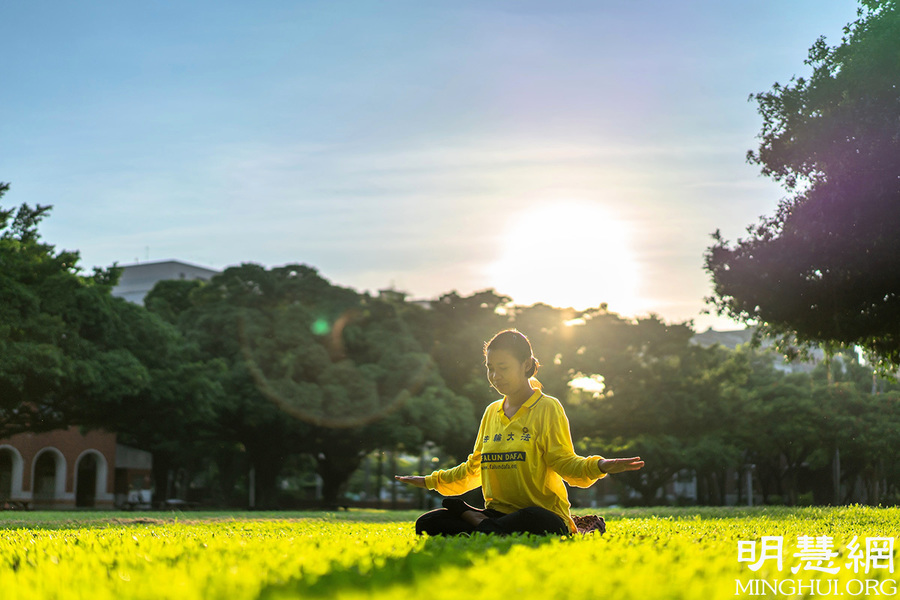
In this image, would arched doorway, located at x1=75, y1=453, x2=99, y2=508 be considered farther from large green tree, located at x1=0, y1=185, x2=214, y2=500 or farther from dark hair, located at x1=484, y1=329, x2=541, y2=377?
dark hair, located at x1=484, y1=329, x2=541, y2=377

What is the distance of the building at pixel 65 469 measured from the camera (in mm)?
41531

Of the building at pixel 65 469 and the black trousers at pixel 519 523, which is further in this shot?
the building at pixel 65 469

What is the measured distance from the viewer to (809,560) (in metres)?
4.48

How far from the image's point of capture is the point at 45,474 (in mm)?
44562

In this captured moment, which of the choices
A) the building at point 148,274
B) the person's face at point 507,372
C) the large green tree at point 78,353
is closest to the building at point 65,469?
the large green tree at point 78,353

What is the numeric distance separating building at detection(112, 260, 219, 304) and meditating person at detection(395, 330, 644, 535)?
213 feet

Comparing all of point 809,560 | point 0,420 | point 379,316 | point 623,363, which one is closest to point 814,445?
point 623,363

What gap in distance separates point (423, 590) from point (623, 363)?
3179 cm

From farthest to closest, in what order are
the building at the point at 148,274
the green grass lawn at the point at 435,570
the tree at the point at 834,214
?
the building at the point at 148,274 < the tree at the point at 834,214 < the green grass lawn at the point at 435,570

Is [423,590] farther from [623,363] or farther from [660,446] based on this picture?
[660,446]

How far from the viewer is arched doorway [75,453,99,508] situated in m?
47.0

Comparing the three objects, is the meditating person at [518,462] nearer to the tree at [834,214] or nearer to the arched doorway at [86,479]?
the tree at [834,214]

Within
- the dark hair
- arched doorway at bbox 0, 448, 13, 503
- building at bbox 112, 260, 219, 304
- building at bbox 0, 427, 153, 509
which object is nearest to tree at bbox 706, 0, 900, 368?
the dark hair

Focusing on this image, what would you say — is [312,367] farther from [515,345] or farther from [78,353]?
[515,345]
